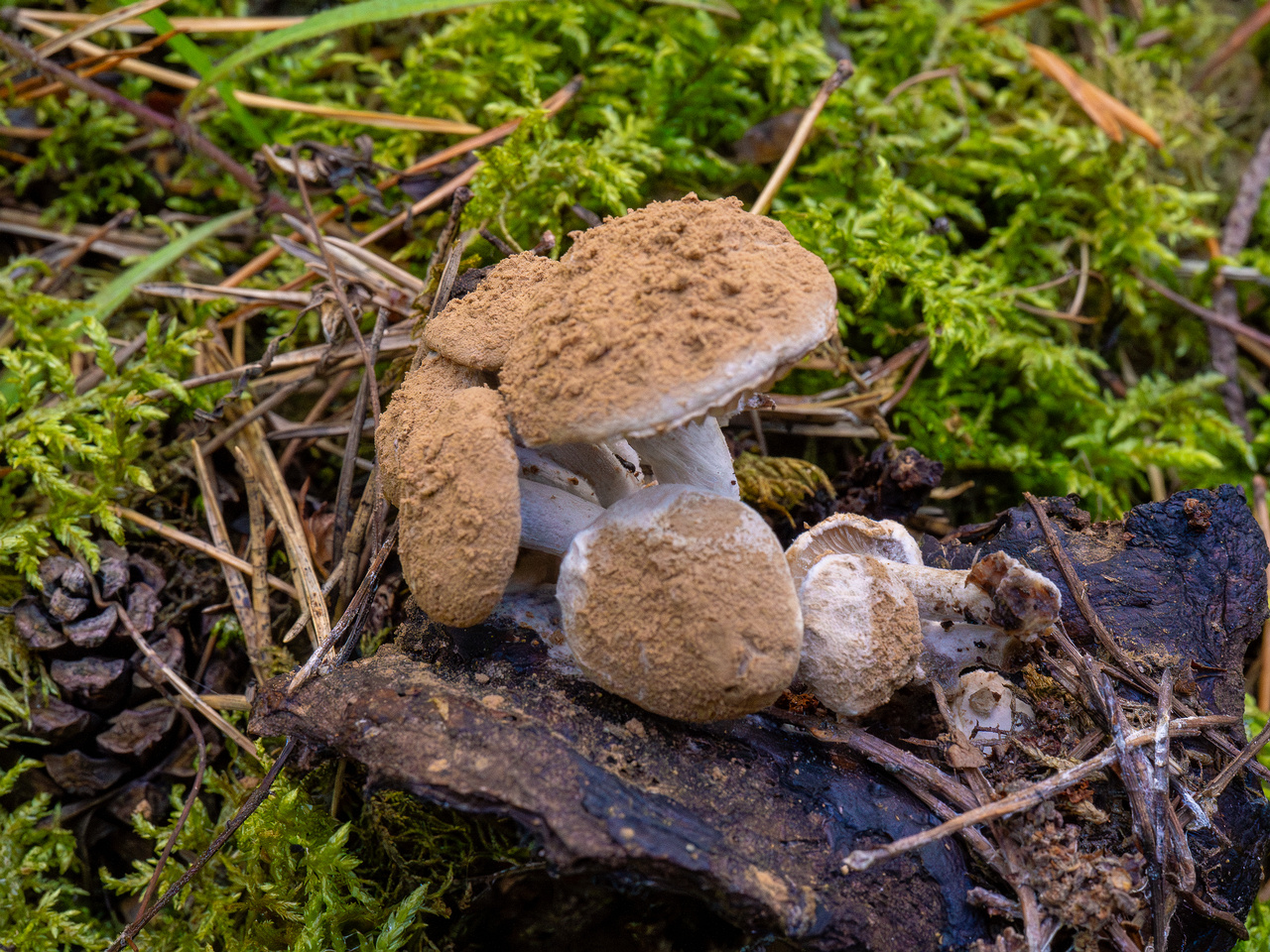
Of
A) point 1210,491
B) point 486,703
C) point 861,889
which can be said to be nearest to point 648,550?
point 486,703

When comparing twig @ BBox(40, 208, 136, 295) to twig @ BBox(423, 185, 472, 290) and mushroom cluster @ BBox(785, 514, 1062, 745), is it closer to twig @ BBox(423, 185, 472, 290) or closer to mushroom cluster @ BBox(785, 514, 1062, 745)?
twig @ BBox(423, 185, 472, 290)

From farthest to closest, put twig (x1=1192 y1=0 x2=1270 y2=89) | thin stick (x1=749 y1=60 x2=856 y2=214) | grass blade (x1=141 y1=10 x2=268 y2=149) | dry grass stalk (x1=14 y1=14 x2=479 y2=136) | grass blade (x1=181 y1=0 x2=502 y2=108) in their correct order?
twig (x1=1192 y1=0 x2=1270 y2=89), dry grass stalk (x1=14 y1=14 x2=479 y2=136), thin stick (x1=749 y1=60 x2=856 y2=214), grass blade (x1=141 y1=10 x2=268 y2=149), grass blade (x1=181 y1=0 x2=502 y2=108)

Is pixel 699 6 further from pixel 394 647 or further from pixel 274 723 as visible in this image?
pixel 274 723

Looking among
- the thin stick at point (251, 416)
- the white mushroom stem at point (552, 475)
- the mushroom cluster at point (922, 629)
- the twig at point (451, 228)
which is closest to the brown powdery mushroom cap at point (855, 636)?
the mushroom cluster at point (922, 629)

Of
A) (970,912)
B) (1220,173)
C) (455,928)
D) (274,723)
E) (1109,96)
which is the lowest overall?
(455,928)

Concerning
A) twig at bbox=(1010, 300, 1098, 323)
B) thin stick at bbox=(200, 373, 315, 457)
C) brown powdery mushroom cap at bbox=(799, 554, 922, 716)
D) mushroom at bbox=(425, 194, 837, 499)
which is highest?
mushroom at bbox=(425, 194, 837, 499)

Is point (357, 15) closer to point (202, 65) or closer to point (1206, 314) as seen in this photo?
point (202, 65)

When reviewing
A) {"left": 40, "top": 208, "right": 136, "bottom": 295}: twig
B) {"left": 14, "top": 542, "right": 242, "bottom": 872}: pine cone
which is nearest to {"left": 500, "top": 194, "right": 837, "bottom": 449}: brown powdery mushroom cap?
{"left": 14, "top": 542, "right": 242, "bottom": 872}: pine cone

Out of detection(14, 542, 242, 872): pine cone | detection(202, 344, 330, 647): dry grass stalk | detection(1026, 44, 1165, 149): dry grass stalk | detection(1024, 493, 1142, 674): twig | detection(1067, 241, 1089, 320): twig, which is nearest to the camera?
detection(1024, 493, 1142, 674): twig
